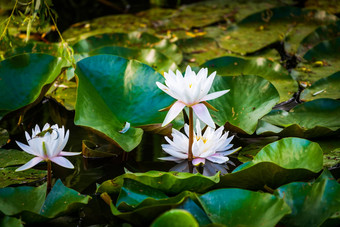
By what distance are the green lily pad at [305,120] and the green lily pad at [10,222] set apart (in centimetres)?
110

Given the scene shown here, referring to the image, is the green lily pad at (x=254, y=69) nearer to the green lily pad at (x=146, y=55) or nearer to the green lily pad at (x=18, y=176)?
the green lily pad at (x=146, y=55)

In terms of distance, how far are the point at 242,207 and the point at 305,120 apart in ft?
2.86

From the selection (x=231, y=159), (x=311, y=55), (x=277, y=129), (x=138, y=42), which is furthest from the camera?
(x=138, y=42)

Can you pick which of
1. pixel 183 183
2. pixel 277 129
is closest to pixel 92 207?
pixel 183 183

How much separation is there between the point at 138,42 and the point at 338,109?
159 cm

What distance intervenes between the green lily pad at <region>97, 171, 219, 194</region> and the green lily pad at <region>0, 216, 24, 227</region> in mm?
322

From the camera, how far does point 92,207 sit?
1.45 m

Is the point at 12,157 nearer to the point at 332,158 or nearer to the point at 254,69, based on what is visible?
the point at 332,158

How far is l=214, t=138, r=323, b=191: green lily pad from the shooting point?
4.57 feet


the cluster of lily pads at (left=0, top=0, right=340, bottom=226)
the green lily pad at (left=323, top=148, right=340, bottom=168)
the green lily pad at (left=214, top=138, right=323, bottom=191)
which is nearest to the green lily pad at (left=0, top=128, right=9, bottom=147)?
the cluster of lily pads at (left=0, top=0, right=340, bottom=226)

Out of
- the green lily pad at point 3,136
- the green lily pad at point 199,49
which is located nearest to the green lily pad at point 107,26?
the green lily pad at point 199,49

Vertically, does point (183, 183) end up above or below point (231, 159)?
above

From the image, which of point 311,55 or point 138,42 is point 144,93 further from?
point 311,55

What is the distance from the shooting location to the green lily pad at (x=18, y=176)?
158 cm
